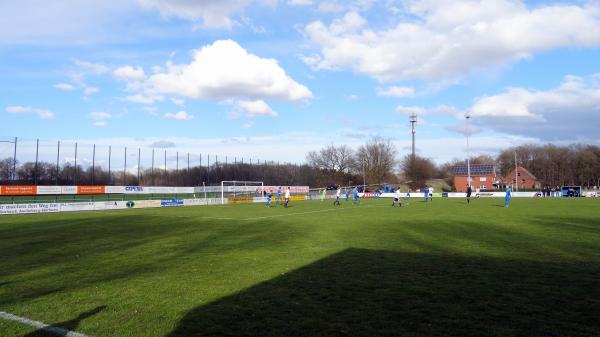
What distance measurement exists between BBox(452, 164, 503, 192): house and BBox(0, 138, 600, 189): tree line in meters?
7.63

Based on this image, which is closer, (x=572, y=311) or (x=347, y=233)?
Result: (x=572, y=311)

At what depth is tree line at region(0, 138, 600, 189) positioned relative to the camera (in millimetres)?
54066

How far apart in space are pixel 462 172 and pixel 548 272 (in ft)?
350

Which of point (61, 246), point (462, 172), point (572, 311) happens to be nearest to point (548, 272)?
point (572, 311)

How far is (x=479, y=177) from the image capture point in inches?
4343

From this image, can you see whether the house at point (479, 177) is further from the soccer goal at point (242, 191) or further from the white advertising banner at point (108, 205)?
the white advertising banner at point (108, 205)

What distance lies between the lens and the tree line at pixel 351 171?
177 feet

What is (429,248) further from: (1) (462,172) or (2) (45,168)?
(1) (462,172)

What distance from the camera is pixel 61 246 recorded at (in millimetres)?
14469

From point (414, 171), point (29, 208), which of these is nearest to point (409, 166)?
point (414, 171)

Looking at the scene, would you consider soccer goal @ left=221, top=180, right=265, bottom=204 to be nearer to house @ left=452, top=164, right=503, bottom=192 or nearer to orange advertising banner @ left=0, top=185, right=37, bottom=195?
orange advertising banner @ left=0, top=185, right=37, bottom=195

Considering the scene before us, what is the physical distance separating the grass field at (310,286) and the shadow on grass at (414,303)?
0.02 meters

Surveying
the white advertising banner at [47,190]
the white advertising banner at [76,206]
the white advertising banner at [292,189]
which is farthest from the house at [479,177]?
the white advertising banner at [47,190]

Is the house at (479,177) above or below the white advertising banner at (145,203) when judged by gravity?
above
